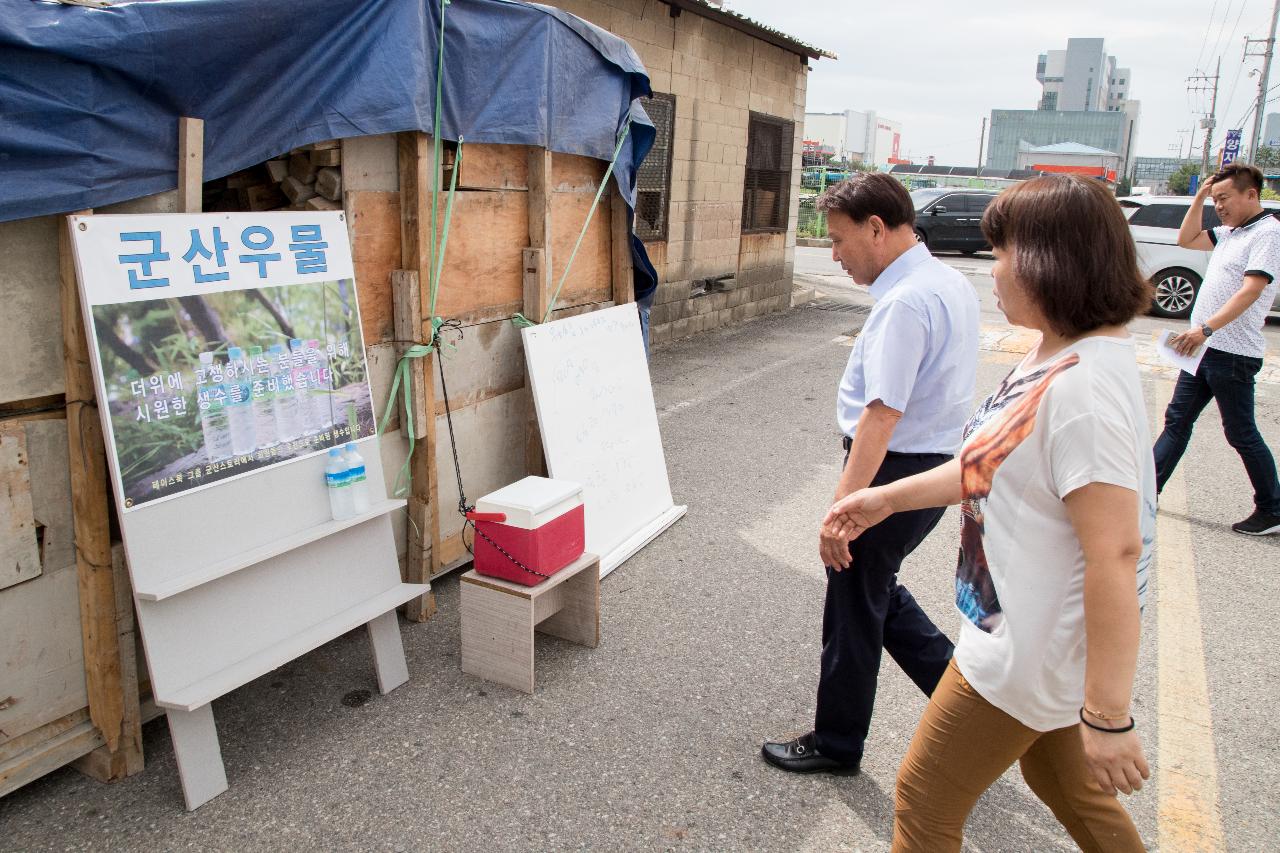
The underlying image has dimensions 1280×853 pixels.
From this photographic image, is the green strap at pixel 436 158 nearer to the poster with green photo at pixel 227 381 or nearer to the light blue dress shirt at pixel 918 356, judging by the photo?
the poster with green photo at pixel 227 381

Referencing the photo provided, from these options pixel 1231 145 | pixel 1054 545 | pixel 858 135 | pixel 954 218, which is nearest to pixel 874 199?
pixel 1054 545

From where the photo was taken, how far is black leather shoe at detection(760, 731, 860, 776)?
9.70ft

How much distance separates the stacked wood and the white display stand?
222 mm

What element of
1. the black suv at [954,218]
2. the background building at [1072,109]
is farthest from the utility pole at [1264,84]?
the background building at [1072,109]

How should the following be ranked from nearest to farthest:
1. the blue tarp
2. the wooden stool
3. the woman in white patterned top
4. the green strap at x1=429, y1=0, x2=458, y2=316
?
the woman in white patterned top
the blue tarp
the wooden stool
the green strap at x1=429, y1=0, x2=458, y2=316

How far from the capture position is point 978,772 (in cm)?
187

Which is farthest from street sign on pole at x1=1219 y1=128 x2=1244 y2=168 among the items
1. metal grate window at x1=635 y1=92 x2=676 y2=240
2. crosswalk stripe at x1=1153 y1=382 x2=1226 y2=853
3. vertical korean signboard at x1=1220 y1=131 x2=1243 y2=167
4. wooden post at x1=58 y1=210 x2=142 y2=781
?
wooden post at x1=58 y1=210 x2=142 y2=781

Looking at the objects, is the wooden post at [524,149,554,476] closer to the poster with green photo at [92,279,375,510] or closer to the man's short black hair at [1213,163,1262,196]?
the poster with green photo at [92,279,375,510]

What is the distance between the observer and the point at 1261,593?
14.7ft

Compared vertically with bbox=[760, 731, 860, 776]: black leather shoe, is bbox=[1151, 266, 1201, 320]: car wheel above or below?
above

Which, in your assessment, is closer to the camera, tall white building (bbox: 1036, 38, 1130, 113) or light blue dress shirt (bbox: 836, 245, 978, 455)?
light blue dress shirt (bbox: 836, 245, 978, 455)

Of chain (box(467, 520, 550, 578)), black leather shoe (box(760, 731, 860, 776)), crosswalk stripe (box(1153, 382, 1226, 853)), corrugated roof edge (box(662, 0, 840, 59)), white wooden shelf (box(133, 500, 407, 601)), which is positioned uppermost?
corrugated roof edge (box(662, 0, 840, 59))

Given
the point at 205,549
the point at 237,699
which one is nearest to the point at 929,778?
the point at 205,549

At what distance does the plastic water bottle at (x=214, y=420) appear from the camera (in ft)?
9.23
